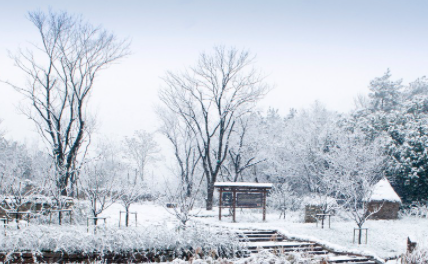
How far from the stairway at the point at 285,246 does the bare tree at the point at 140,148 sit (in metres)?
33.8

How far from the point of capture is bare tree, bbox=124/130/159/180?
4606 cm

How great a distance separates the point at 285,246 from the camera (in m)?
12.0

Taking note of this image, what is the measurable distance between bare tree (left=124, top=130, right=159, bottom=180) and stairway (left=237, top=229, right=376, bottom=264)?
3379 cm

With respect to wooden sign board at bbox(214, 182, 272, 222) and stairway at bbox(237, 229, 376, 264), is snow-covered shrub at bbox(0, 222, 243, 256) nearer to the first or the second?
stairway at bbox(237, 229, 376, 264)

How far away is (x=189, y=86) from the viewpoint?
81.5 ft

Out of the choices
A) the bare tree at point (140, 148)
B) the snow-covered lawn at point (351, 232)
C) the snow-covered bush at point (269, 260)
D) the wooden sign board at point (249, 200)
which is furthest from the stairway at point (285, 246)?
the bare tree at point (140, 148)

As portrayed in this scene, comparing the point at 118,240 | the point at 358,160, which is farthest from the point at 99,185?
the point at 358,160

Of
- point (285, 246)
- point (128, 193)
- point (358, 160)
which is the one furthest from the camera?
point (358, 160)

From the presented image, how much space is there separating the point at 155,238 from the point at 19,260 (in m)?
3.32

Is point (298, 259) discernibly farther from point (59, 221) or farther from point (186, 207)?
point (59, 221)

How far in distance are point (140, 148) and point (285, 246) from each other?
36323 millimetres

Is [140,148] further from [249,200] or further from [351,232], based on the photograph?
[351,232]

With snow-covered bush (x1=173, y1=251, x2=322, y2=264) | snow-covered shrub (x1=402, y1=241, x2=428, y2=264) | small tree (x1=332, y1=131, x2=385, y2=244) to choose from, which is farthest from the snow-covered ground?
small tree (x1=332, y1=131, x2=385, y2=244)

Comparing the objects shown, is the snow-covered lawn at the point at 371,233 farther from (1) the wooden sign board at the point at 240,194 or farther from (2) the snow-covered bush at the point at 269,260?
(2) the snow-covered bush at the point at 269,260
